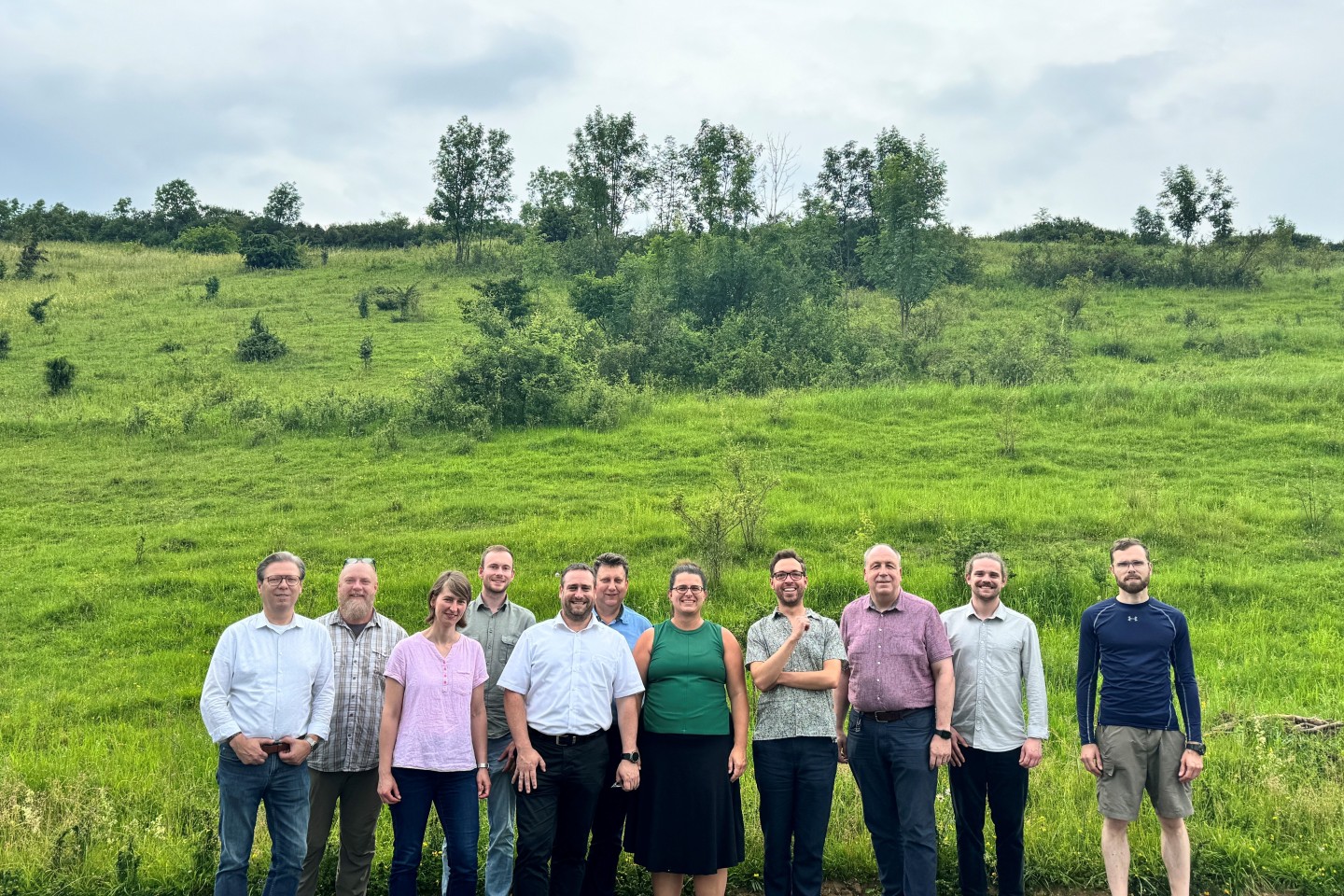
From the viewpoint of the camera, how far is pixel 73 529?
Answer: 57.2 ft

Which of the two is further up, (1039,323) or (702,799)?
(1039,323)

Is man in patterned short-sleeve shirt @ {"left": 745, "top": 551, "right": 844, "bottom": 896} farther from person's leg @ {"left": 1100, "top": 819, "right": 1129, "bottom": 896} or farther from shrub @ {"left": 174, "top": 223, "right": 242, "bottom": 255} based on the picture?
shrub @ {"left": 174, "top": 223, "right": 242, "bottom": 255}

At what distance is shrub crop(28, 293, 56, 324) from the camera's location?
34.7 m

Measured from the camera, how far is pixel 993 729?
5711 mm

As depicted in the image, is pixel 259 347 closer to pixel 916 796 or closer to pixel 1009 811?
pixel 916 796

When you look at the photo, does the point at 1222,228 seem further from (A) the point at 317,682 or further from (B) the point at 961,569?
(A) the point at 317,682

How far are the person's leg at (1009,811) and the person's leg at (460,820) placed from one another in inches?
116

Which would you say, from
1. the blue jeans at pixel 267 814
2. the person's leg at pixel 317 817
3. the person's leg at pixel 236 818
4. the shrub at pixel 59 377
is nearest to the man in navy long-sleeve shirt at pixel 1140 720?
the person's leg at pixel 317 817

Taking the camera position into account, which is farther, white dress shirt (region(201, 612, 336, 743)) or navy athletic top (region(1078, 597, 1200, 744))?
navy athletic top (region(1078, 597, 1200, 744))

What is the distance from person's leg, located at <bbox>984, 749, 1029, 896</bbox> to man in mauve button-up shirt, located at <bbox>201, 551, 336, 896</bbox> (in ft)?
12.5

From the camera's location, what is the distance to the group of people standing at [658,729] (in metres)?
5.32

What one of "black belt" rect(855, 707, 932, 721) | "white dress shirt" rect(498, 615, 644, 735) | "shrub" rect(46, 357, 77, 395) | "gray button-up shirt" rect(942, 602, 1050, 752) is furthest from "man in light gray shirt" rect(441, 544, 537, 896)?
"shrub" rect(46, 357, 77, 395)

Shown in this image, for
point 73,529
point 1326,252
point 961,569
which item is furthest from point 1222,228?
point 73,529

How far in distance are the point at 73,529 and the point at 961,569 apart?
1505 cm
